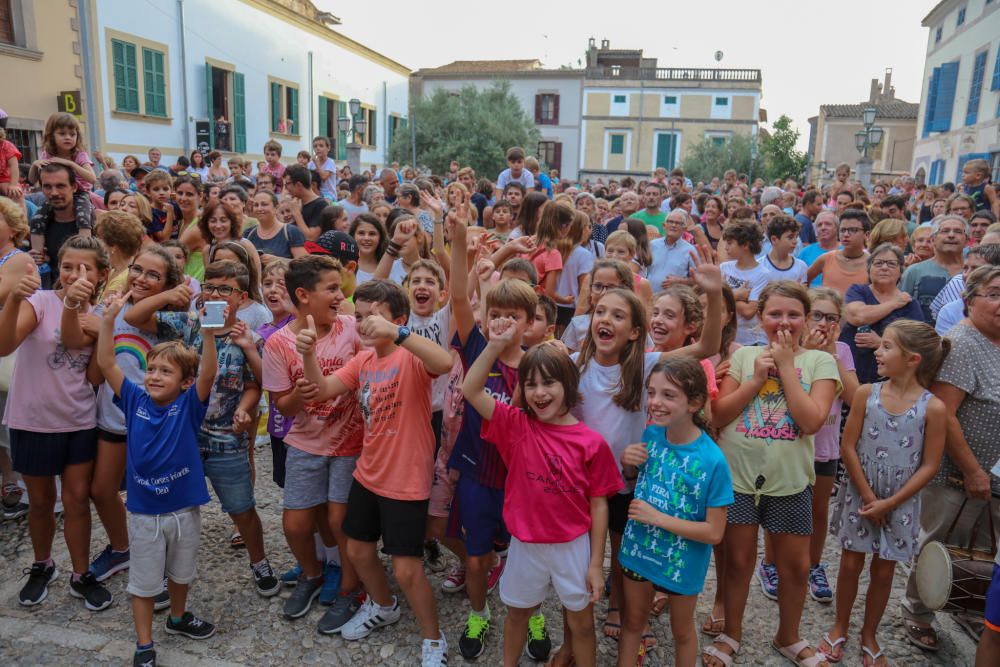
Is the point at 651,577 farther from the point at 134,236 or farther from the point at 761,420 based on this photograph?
the point at 134,236

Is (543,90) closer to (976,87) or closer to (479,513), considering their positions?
(976,87)

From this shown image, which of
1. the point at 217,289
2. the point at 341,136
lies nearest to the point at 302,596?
the point at 217,289

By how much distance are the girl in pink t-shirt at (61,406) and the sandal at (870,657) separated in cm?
358

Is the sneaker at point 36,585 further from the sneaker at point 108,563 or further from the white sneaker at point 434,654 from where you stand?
the white sneaker at point 434,654

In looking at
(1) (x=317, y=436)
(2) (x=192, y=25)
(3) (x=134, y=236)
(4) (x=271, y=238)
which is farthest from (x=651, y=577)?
(2) (x=192, y=25)

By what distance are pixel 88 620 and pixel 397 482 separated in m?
1.72

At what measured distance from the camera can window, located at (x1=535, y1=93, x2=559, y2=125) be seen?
39000mm

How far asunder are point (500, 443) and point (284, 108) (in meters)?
21.5

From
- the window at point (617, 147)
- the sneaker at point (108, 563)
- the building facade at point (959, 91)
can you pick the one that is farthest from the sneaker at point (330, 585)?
the window at point (617, 147)

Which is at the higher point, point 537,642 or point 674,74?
point 674,74

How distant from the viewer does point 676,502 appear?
8.59ft

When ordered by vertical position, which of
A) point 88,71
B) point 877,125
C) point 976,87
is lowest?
point 88,71

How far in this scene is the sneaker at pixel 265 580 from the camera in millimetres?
3475

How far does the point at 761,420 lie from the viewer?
295 cm
